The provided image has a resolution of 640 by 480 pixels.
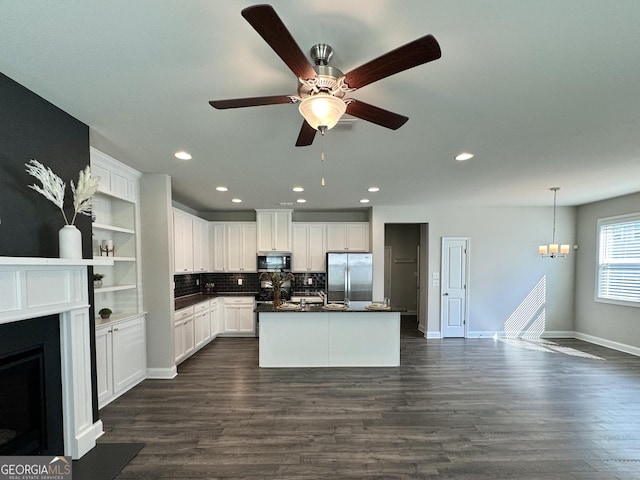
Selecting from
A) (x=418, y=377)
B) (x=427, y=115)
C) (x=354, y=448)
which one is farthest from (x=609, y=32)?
(x=418, y=377)

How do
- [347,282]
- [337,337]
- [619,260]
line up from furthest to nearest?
[347,282] → [619,260] → [337,337]

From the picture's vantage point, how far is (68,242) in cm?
203

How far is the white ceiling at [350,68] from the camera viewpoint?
4.17ft

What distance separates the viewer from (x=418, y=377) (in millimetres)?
3895

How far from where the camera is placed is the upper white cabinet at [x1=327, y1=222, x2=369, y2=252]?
6.32 meters

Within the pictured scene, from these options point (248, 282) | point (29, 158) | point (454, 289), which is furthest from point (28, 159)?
point (454, 289)

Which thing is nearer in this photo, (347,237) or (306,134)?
(306,134)

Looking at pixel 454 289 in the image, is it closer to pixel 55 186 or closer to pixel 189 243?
pixel 189 243

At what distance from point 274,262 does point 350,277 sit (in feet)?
5.61

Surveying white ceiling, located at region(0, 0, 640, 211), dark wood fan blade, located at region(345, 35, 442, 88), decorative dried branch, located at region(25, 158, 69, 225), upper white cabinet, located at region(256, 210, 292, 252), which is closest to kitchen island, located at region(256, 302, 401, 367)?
upper white cabinet, located at region(256, 210, 292, 252)

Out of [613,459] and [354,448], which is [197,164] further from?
[613,459]

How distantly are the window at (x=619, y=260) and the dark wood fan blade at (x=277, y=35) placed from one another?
A: 248 inches

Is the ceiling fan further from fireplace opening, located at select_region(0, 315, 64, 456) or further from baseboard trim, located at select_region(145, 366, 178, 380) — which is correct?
baseboard trim, located at select_region(145, 366, 178, 380)

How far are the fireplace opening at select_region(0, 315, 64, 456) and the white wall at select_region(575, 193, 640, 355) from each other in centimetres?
772
